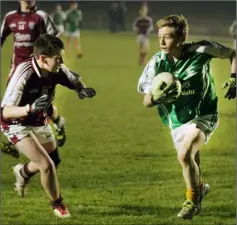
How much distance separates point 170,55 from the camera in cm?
448

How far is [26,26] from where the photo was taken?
27.5ft

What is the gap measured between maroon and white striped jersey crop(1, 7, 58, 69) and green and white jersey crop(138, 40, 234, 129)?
3.61 meters

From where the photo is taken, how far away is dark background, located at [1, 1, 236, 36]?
38500 mm

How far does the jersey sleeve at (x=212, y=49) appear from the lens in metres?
4.61

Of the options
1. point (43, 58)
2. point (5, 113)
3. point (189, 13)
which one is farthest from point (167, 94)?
point (189, 13)

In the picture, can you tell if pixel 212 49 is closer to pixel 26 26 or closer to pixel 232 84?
pixel 232 84

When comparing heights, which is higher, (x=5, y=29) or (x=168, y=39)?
(x=168, y=39)

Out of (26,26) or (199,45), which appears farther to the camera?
(26,26)

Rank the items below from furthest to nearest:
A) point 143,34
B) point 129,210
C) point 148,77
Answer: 1. point 143,34
2. point 129,210
3. point 148,77

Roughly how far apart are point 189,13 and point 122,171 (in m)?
32.8

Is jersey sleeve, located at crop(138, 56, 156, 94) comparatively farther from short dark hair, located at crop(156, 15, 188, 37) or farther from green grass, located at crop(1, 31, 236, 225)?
green grass, located at crop(1, 31, 236, 225)

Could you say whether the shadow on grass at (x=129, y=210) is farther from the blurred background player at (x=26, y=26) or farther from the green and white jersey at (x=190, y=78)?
the blurred background player at (x=26, y=26)

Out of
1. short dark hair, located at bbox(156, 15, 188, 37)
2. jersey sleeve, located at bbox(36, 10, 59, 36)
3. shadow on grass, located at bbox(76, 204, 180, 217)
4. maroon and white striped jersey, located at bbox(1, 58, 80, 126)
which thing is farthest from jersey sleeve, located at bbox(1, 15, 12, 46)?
short dark hair, located at bbox(156, 15, 188, 37)

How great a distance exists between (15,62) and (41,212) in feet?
12.1
